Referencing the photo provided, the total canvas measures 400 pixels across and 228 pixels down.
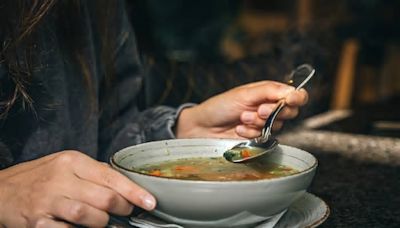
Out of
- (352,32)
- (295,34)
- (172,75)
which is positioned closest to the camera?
(172,75)

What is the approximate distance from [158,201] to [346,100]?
2.12 metres

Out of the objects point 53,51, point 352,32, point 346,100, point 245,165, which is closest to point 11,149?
point 53,51

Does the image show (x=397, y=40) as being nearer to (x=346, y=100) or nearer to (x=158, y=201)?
(x=346, y=100)

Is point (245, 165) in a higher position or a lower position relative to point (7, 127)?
higher

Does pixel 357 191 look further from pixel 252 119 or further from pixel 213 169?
pixel 213 169

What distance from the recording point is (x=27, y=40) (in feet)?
3.54

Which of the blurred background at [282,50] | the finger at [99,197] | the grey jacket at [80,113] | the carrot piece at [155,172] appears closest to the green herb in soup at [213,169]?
the carrot piece at [155,172]

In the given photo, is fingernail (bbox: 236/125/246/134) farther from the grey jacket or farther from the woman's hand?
the grey jacket

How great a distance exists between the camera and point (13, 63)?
1.06 m

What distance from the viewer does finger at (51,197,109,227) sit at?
0.74 meters

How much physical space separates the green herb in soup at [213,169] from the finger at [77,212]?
128 mm

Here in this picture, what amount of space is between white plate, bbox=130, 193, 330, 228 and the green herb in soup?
0.18 feet

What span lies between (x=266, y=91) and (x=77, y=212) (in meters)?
0.52

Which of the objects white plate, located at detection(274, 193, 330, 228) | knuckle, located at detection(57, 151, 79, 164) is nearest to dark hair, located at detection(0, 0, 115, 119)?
knuckle, located at detection(57, 151, 79, 164)
